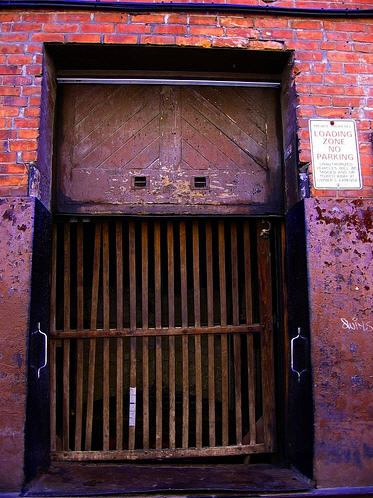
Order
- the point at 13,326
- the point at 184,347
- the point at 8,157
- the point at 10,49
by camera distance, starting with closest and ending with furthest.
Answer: the point at 13,326 < the point at 8,157 < the point at 10,49 < the point at 184,347

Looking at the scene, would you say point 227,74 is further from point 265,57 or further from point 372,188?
point 372,188

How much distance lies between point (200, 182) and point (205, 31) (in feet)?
3.61

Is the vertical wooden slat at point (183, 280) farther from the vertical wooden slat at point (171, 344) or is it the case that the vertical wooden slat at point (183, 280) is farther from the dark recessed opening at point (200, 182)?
the dark recessed opening at point (200, 182)

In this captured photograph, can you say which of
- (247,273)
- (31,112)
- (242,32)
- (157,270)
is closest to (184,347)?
(157,270)

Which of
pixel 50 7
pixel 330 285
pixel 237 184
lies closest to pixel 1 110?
pixel 50 7

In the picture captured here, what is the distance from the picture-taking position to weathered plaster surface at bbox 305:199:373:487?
2.62 metres

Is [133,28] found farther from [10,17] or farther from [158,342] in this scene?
[158,342]

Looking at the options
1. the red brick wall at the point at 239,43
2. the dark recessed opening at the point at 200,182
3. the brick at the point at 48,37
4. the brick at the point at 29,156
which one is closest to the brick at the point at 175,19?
the red brick wall at the point at 239,43

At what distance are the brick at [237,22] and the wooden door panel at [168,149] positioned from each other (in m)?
0.48

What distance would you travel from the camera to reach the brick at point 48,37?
9.67 feet

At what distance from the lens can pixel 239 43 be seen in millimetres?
3008

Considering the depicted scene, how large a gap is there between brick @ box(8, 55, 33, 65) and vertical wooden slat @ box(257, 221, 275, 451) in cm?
210

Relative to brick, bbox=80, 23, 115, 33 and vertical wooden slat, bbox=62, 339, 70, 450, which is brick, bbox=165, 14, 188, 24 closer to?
brick, bbox=80, 23, 115, 33

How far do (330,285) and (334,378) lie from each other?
612 millimetres
